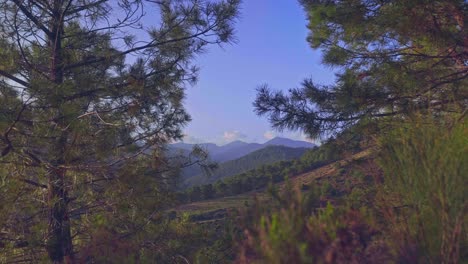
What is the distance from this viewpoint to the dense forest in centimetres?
281

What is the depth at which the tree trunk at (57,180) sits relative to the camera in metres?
4.56

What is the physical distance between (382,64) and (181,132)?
12.7 feet

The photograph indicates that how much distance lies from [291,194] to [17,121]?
299 centimetres

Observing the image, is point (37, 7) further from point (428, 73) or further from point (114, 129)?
point (428, 73)

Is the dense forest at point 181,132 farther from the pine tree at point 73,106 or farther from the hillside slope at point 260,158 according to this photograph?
the hillside slope at point 260,158

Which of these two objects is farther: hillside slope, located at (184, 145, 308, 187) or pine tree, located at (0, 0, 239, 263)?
hillside slope, located at (184, 145, 308, 187)

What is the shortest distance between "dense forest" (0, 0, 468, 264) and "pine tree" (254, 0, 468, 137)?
0.03m

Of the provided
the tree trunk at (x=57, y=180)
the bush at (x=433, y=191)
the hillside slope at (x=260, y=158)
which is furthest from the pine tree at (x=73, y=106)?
the hillside slope at (x=260, y=158)

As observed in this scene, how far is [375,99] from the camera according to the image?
20.9 ft

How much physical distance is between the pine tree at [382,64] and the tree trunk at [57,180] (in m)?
3.43

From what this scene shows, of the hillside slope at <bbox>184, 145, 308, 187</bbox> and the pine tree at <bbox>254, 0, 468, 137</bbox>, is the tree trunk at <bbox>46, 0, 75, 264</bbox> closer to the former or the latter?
the pine tree at <bbox>254, 0, 468, 137</bbox>

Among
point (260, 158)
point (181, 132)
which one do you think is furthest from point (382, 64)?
point (260, 158)

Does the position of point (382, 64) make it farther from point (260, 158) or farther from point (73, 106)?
point (260, 158)

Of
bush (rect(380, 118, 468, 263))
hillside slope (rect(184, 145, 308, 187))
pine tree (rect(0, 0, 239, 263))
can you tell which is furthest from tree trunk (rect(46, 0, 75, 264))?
hillside slope (rect(184, 145, 308, 187))
